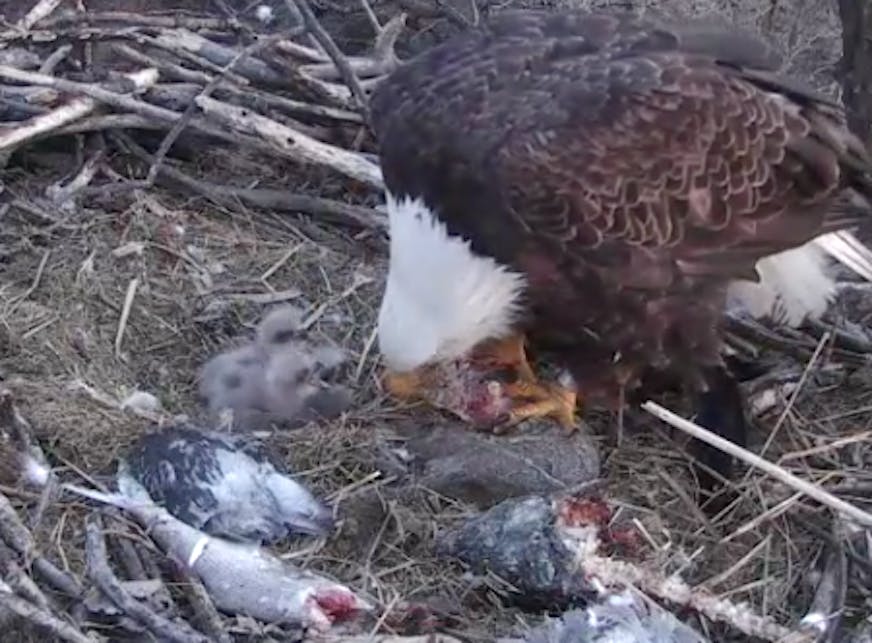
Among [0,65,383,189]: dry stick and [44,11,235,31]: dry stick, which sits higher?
[44,11,235,31]: dry stick

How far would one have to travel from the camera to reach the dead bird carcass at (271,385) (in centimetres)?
404

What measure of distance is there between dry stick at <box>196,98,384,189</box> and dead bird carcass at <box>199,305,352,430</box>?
2.10 ft

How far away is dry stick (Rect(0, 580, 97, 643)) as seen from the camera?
119 inches

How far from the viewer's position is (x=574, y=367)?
402 cm

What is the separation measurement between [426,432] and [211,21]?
1698 mm

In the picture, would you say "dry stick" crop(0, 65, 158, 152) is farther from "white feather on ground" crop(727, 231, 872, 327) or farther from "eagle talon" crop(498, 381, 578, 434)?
"white feather on ground" crop(727, 231, 872, 327)

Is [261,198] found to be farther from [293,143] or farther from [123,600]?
[123,600]

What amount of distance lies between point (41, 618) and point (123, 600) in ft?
0.56

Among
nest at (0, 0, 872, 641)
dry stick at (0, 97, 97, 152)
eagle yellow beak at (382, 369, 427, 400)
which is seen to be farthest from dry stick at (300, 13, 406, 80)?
eagle yellow beak at (382, 369, 427, 400)

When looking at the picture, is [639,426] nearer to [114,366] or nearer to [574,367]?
[574,367]

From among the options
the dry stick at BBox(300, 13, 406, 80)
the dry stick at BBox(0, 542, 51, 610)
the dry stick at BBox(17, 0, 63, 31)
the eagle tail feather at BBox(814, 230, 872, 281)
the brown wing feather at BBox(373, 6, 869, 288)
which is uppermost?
the brown wing feather at BBox(373, 6, 869, 288)

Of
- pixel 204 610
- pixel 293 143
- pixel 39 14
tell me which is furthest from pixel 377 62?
pixel 204 610

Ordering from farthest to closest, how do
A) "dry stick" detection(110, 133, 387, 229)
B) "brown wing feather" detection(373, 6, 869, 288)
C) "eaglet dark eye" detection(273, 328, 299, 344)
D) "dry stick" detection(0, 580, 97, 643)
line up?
1. "dry stick" detection(110, 133, 387, 229)
2. "eaglet dark eye" detection(273, 328, 299, 344)
3. "brown wing feather" detection(373, 6, 869, 288)
4. "dry stick" detection(0, 580, 97, 643)

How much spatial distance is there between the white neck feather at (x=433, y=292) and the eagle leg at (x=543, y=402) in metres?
0.34
